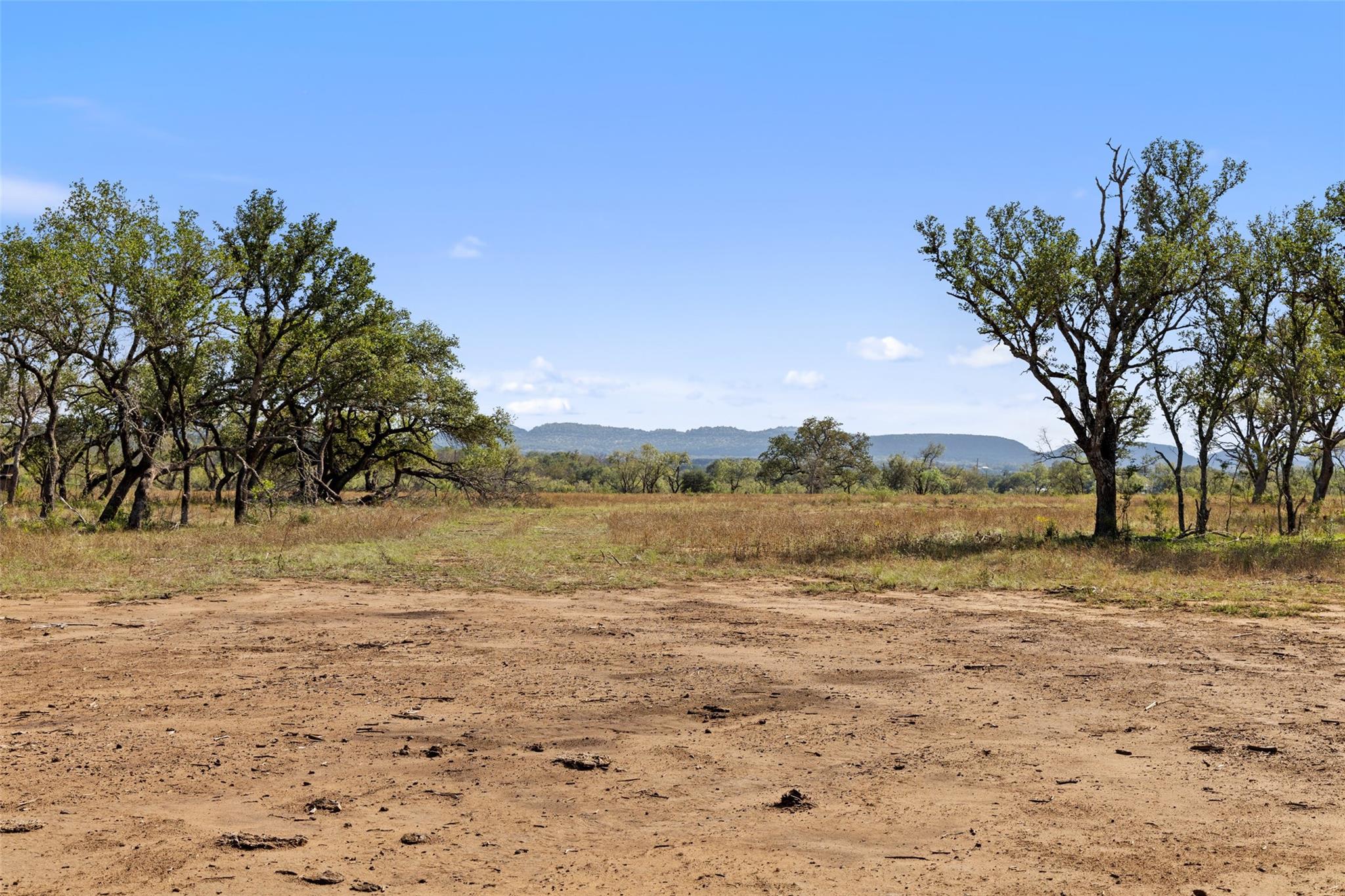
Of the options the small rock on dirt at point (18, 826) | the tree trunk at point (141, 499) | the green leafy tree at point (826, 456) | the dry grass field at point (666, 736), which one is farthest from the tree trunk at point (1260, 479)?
the green leafy tree at point (826, 456)

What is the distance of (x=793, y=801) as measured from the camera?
199 inches

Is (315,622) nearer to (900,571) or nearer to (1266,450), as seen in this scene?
(900,571)

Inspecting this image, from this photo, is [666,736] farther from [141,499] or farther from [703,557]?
[141,499]

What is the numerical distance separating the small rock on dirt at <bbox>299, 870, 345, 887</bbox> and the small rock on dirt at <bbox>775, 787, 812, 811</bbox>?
2.35 m

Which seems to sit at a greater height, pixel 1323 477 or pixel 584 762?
pixel 1323 477

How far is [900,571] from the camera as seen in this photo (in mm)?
15703

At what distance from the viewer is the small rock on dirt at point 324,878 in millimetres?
4066

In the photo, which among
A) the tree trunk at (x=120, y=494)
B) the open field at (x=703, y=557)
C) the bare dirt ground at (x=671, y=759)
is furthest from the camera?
the tree trunk at (x=120, y=494)

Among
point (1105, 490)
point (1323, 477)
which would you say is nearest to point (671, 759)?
point (1105, 490)

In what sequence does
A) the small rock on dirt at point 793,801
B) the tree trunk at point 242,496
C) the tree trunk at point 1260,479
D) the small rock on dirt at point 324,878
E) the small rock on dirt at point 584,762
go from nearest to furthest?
1. the small rock on dirt at point 324,878
2. the small rock on dirt at point 793,801
3. the small rock on dirt at point 584,762
4. the tree trunk at point 242,496
5. the tree trunk at point 1260,479

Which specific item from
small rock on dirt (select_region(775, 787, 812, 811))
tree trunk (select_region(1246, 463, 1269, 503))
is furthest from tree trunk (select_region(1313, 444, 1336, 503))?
small rock on dirt (select_region(775, 787, 812, 811))

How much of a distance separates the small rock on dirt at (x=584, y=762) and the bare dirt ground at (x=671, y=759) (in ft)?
0.29

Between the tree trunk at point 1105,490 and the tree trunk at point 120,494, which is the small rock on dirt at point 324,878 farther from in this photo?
the tree trunk at point 120,494

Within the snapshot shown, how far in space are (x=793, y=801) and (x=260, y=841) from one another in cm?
287
